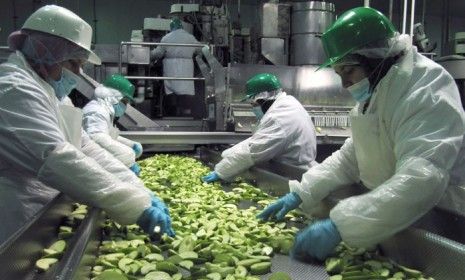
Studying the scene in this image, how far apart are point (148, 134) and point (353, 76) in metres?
3.44

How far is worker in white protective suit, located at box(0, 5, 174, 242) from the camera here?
2023 mm

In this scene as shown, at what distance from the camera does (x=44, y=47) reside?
226 cm

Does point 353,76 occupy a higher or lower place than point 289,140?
higher

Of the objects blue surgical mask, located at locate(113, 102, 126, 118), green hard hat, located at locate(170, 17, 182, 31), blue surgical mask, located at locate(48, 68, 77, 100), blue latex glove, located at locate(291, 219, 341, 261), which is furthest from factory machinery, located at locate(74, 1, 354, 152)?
blue latex glove, located at locate(291, 219, 341, 261)

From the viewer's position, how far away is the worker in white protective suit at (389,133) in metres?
1.78

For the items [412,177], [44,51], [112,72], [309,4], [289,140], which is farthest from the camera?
[112,72]

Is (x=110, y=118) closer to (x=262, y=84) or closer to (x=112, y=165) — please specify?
(x=262, y=84)

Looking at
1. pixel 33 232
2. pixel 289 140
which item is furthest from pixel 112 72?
pixel 33 232

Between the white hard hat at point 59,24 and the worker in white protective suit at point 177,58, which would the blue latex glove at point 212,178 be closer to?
the white hard hat at point 59,24

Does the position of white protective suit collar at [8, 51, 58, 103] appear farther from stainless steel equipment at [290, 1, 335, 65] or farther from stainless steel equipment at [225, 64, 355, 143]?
stainless steel equipment at [290, 1, 335, 65]

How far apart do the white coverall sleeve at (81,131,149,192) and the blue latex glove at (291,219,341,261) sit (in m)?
1.04

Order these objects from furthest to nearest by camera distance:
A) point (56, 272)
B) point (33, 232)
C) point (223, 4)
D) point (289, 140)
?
point (223, 4)
point (289, 140)
point (33, 232)
point (56, 272)

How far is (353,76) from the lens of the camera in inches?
85.4

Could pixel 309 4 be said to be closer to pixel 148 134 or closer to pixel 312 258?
pixel 148 134
